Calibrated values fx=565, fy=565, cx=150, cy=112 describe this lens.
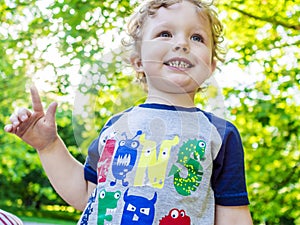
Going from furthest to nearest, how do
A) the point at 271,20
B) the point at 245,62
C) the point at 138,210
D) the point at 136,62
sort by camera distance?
the point at 271,20, the point at 245,62, the point at 136,62, the point at 138,210

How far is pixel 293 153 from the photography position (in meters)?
2.70

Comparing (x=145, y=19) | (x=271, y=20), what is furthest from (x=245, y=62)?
(x=145, y=19)

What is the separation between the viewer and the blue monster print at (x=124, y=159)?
708 mm

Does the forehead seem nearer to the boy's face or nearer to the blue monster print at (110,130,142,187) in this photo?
the boy's face

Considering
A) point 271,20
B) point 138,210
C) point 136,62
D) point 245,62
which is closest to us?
point 138,210

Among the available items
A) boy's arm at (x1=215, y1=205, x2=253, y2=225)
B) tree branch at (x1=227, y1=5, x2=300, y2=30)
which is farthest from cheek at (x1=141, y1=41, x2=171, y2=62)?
tree branch at (x1=227, y1=5, x2=300, y2=30)

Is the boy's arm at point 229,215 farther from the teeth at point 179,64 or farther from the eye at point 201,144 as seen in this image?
the teeth at point 179,64

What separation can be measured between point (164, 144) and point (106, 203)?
0.34 feet

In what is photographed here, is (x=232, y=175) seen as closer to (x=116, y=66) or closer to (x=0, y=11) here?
(x=116, y=66)

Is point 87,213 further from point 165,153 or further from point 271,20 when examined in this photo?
point 271,20

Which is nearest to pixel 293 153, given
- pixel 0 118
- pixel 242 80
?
pixel 242 80

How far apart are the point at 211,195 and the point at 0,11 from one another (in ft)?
7.32

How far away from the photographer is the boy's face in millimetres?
747

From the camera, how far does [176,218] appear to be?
2.30ft
